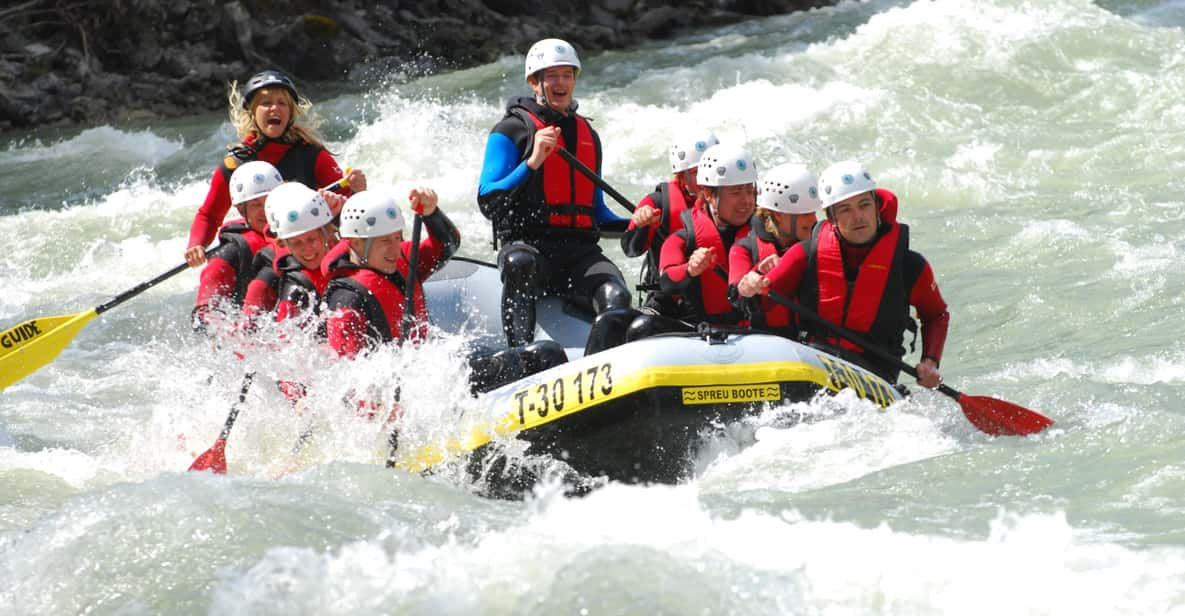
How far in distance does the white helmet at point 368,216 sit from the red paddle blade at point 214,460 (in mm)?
995

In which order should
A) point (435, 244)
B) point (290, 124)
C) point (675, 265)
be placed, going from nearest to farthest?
point (675, 265), point (435, 244), point (290, 124)

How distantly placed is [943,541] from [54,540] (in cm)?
271

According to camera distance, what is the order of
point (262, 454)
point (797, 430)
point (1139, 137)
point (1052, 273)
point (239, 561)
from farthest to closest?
point (1139, 137), point (1052, 273), point (262, 454), point (797, 430), point (239, 561)

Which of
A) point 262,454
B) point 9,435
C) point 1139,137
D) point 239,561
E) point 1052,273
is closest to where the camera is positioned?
point 239,561

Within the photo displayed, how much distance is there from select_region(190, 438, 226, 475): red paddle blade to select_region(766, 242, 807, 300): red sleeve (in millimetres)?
2292

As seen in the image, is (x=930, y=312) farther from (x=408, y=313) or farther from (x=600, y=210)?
(x=408, y=313)

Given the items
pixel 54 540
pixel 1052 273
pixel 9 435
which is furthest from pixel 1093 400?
pixel 9 435

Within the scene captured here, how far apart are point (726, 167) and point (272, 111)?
2.39 metres

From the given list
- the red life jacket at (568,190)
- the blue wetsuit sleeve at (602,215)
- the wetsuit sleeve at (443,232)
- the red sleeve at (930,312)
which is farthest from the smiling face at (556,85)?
the red sleeve at (930,312)

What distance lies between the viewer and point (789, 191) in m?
6.47

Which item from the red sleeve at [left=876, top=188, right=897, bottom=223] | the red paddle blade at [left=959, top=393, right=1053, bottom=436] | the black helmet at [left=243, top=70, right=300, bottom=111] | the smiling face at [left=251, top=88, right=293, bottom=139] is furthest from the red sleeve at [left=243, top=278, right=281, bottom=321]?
the red paddle blade at [left=959, top=393, right=1053, bottom=436]

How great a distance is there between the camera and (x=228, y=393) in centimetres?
689

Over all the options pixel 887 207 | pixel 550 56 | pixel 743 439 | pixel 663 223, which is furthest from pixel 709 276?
pixel 550 56

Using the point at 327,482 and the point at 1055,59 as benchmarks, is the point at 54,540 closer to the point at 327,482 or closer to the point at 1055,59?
the point at 327,482
